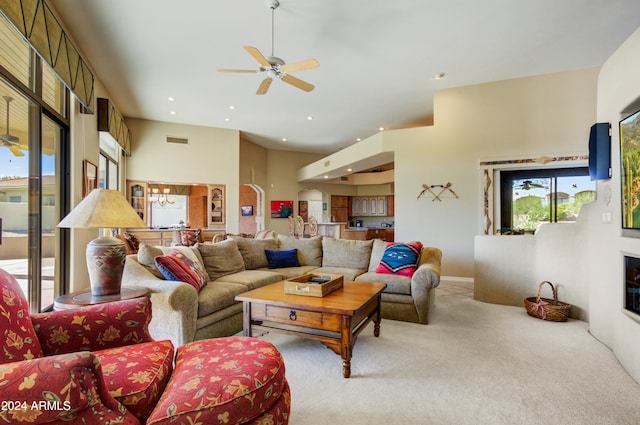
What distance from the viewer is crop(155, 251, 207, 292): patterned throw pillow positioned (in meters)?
2.79

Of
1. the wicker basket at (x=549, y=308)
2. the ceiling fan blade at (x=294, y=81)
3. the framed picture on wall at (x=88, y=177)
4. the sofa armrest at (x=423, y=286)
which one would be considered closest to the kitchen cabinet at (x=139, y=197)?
the framed picture on wall at (x=88, y=177)

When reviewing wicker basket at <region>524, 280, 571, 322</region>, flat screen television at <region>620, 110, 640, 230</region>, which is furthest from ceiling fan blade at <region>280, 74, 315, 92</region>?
wicker basket at <region>524, 280, 571, 322</region>

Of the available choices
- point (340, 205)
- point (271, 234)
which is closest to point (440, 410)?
point (271, 234)

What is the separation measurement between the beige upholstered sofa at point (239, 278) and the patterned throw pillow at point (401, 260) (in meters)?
0.10

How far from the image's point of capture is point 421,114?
7340mm

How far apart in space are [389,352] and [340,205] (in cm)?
970

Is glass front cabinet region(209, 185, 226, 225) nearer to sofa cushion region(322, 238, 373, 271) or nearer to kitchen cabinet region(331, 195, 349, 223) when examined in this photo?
sofa cushion region(322, 238, 373, 271)

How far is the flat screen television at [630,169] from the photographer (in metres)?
2.37

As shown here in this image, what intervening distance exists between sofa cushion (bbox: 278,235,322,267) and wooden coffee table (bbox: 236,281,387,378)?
1772 mm

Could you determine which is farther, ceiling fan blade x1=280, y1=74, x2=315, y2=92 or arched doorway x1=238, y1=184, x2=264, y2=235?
arched doorway x1=238, y1=184, x2=264, y2=235

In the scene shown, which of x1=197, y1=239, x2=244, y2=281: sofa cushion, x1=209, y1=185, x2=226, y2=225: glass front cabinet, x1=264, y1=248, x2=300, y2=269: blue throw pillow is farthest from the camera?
x1=209, y1=185, x2=226, y2=225: glass front cabinet

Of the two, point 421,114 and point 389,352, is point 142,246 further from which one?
point 421,114

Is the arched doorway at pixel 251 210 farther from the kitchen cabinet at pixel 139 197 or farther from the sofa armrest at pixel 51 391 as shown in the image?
the sofa armrest at pixel 51 391

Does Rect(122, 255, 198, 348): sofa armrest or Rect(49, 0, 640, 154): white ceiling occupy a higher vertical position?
Rect(49, 0, 640, 154): white ceiling
